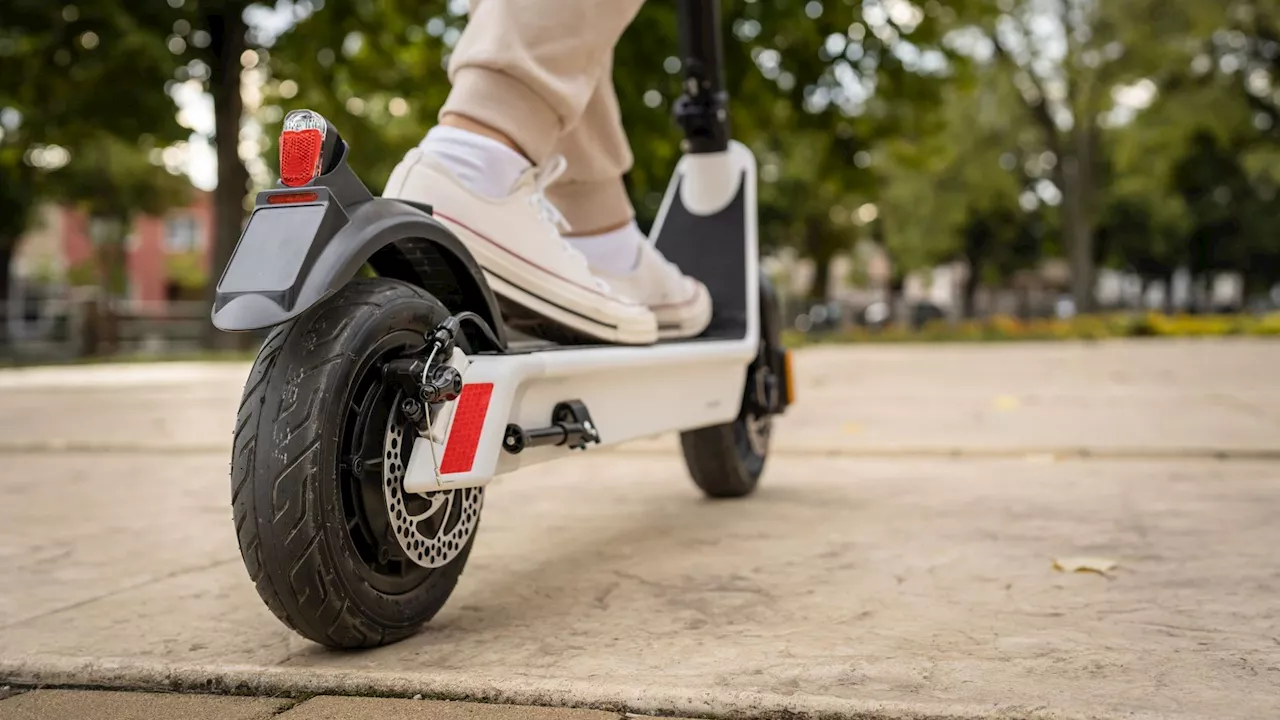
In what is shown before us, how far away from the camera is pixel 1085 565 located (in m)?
2.49

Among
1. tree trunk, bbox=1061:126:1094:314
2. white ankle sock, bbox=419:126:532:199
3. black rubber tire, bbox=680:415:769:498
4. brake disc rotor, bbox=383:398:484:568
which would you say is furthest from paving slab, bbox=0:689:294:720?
tree trunk, bbox=1061:126:1094:314

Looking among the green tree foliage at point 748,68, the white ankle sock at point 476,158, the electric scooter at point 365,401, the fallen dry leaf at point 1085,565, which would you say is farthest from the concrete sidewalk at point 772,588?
the green tree foliage at point 748,68

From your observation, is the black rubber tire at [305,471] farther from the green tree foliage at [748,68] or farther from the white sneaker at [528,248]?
the green tree foliage at [748,68]

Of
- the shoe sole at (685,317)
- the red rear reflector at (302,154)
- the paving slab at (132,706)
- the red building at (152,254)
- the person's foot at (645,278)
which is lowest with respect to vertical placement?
the red building at (152,254)

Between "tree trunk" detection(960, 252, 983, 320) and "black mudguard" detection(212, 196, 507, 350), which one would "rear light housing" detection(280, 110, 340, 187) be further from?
"tree trunk" detection(960, 252, 983, 320)

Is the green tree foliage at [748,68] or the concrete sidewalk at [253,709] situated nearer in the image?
the concrete sidewalk at [253,709]

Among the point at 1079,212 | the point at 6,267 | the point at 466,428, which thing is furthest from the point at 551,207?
the point at 6,267

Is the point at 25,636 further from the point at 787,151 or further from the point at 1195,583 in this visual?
the point at 787,151

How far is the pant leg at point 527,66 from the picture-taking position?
234 centimetres

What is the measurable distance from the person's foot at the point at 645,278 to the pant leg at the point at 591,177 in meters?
0.05

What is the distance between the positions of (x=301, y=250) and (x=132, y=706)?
26.0 inches

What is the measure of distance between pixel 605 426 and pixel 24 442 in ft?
13.9

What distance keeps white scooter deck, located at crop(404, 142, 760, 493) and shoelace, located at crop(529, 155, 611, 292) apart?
0.18m

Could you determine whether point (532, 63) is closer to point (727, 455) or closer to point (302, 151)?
point (302, 151)
